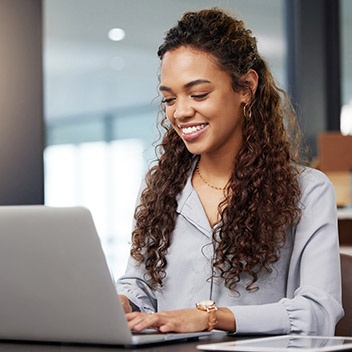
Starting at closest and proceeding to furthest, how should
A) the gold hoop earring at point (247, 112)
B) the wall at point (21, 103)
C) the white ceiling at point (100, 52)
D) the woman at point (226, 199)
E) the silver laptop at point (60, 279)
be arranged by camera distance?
the silver laptop at point (60, 279)
the woman at point (226, 199)
the gold hoop earring at point (247, 112)
the wall at point (21, 103)
the white ceiling at point (100, 52)

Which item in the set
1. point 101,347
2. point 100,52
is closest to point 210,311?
point 101,347

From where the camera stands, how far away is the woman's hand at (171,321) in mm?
1443

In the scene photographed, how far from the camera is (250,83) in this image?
6.57 ft

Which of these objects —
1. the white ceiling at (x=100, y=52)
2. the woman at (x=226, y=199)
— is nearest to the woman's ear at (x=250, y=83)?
the woman at (x=226, y=199)

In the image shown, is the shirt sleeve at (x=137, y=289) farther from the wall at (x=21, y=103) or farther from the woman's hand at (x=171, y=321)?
the wall at (x=21, y=103)

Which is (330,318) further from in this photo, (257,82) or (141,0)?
(141,0)

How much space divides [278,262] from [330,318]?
0.74 ft

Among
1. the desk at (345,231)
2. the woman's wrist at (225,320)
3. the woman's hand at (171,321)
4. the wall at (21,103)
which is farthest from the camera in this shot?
the desk at (345,231)

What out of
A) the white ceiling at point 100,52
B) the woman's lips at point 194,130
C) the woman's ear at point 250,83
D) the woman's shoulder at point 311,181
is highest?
the white ceiling at point 100,52

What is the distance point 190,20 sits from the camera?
1993 millimetres

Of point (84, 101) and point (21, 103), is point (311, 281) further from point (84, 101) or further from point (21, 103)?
point (84, 101)

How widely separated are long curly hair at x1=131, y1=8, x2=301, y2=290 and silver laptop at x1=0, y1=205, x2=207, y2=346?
47 cm

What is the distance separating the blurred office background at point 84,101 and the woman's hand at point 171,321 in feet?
3.92

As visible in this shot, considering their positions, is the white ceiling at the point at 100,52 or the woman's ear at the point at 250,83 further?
the white ceiling at the point at 100,52
